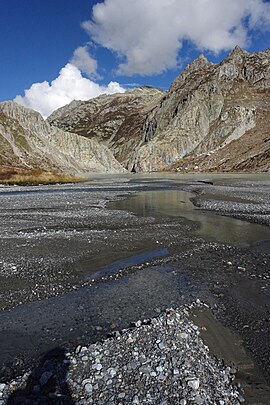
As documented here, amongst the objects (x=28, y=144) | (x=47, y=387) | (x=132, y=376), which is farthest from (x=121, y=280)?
(x=28, y=144)

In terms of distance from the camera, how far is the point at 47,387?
246 inches

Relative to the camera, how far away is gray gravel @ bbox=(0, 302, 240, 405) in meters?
5.91

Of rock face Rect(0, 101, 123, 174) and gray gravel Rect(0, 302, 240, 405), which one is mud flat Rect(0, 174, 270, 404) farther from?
rock face Rect(0, 101, 123, 174)

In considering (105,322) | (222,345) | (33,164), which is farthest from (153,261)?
(33,164)

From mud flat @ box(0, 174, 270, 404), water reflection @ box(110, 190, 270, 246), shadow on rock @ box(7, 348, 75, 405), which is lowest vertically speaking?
water reflection @ box(110, 190, 270, 246)

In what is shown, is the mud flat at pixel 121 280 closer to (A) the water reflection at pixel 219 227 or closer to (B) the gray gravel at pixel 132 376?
(A) the water reflection at pixel 219 227

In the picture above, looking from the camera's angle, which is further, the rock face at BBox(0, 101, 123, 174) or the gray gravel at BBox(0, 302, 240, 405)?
the rock face at BBox(0, 101, 123, 174)

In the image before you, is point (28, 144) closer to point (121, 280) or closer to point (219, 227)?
point (219, 227)

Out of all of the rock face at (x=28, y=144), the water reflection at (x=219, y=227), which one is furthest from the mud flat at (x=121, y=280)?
the rock face at (x=28, y=144)

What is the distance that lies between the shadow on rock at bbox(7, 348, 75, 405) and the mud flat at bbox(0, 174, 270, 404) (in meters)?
0.62

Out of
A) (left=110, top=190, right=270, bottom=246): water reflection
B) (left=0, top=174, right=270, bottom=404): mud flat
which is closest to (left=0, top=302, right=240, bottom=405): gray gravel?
(left=0, top=174, right=270, bottom=404): mud flat

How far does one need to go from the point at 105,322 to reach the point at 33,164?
146805 millimetres

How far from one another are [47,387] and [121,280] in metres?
6.49

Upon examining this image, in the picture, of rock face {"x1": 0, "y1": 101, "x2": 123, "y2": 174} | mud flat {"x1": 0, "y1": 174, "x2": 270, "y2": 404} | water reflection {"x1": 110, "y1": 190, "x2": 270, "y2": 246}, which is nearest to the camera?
mud flat {"x1": 0, "y1": 174, "x2": 270, "y2": 404}
